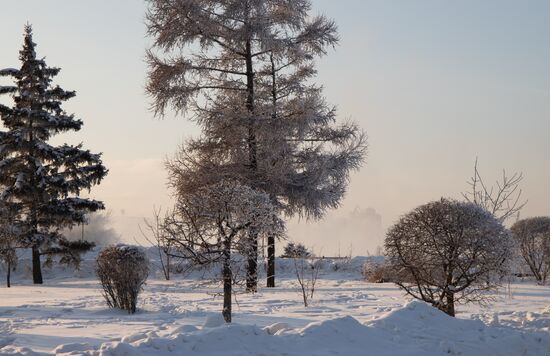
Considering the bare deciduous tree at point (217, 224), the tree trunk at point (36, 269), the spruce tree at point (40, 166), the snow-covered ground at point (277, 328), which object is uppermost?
the spruce tree at point (40, 166)

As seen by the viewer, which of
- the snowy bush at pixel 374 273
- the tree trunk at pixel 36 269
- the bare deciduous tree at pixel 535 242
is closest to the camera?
the snowy bush at pixel 374 273

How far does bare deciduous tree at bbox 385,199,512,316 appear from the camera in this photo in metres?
10.1

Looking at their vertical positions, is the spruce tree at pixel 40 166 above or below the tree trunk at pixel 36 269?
above

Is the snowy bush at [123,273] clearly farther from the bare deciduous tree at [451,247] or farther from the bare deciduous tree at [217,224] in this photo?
the bare deciduous tree at [451,247]

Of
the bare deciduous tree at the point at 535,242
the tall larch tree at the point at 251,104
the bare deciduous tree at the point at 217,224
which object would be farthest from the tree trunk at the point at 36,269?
the bare deciduous tree at the point at 535,242

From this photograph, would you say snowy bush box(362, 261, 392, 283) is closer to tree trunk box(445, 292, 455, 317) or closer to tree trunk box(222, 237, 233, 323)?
tree trunk box(445, 292, 455, 317)

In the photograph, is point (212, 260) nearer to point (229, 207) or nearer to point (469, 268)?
point (229, 207)

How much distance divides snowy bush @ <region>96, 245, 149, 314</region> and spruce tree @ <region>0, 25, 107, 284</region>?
13126mm

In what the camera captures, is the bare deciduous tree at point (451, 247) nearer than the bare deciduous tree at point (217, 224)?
No

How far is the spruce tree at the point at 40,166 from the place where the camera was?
78.3 feet

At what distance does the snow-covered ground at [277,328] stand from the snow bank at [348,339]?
0.01 metres

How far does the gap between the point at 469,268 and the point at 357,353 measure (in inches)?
150

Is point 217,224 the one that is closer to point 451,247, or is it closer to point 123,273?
point 123,273

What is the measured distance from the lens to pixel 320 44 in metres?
19.2
